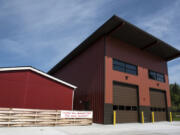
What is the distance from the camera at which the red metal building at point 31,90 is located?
13.1 metres

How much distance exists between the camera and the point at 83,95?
19.2 metres

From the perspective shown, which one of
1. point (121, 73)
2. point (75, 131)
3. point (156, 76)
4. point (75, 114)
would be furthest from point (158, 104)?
point (75, 131)

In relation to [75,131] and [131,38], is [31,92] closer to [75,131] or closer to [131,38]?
[75,131]

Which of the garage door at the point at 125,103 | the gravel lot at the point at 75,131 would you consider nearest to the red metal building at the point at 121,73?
the garage door at the point at 125,103

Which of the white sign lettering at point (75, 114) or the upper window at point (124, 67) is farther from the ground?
the upper window at point (124, 67)

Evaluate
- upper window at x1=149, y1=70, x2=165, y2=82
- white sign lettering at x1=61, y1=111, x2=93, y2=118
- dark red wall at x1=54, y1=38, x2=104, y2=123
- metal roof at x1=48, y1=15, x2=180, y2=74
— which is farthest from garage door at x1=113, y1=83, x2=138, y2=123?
metal roof at x1=48, y1=15, x2=180, y2=74

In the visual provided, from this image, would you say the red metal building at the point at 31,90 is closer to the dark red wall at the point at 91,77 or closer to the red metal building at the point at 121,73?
the dark red wall at the point at 91,77

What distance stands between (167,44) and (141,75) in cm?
591

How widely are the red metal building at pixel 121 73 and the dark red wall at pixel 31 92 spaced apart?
387cm

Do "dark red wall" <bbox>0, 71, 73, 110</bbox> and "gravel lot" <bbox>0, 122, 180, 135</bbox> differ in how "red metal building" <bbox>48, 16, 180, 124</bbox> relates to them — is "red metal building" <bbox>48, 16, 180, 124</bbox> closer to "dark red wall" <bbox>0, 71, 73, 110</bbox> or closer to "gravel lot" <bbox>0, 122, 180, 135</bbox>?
"dark red wall" <bbox>0, 71, 73, 110</bbox>

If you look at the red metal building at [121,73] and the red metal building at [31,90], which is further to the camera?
the red metal building at [121,73]

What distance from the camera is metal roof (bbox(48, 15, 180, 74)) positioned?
16172mm

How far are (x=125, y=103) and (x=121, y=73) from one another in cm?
356

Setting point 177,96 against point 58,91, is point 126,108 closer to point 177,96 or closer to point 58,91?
point 58,91
